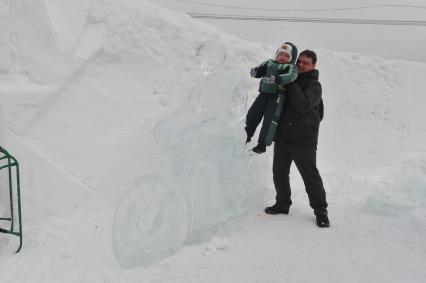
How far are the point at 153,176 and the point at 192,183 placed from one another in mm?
367

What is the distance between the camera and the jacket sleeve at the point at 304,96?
3.60 metres

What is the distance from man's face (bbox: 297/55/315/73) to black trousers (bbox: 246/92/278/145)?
0.34m

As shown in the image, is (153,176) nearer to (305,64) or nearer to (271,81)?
(271,81)

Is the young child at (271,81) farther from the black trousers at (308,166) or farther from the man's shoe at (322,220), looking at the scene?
the man's shoe at (322,220)

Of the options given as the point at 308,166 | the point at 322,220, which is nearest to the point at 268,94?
the point at 308,166

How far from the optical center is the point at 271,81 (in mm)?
3645

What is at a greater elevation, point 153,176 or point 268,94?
point 268,94

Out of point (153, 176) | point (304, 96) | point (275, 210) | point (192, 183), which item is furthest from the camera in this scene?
point (275, 210)

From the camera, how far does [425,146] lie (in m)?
8.09

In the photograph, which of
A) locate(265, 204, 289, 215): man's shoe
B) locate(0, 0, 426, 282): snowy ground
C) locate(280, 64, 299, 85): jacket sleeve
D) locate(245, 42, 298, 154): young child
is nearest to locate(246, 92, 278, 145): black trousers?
locate(245, 42, 298, 154): young child

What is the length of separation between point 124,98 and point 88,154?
1172 millimetres

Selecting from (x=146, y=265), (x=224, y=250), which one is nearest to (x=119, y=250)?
(x=146, y=265)

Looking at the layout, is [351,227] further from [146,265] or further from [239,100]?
[146,265]

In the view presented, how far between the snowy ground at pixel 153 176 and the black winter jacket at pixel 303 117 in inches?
16.2
